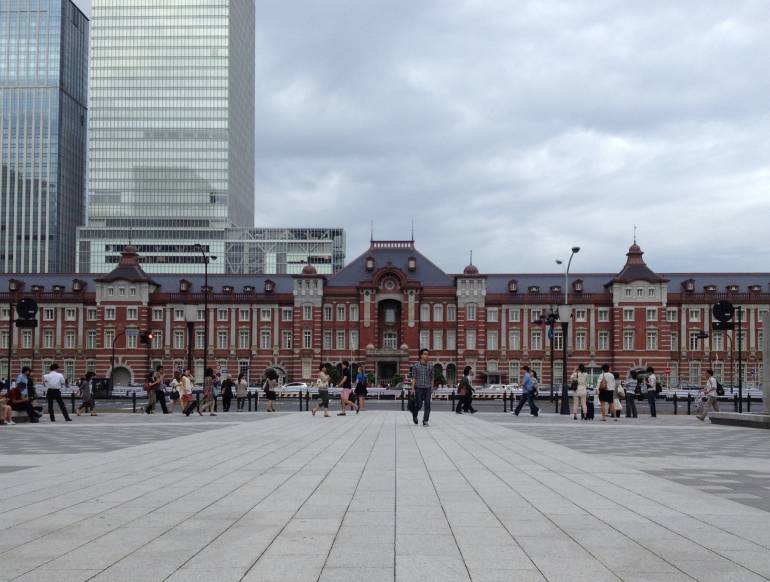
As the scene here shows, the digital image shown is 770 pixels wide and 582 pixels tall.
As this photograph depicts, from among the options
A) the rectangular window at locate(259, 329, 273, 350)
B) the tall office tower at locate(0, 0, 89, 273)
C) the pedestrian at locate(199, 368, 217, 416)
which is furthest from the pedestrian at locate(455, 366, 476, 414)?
the tall office tower at locate(0, 0, 89, 273)

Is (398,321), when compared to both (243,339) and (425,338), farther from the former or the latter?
(243,339)

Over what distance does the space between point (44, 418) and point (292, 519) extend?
77.3 feet

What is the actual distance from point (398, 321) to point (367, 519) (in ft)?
269

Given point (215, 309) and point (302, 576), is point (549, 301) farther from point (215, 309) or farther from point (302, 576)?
point (302, 576)

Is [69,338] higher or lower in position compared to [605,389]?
higher

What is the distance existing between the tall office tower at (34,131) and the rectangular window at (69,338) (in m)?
71.3

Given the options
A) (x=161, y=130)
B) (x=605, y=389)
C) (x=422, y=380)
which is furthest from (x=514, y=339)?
(x=161, y=130)

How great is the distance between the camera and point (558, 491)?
1026cm

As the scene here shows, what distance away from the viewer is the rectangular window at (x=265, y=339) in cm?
9100

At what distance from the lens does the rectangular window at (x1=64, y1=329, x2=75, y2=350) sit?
3573 inches

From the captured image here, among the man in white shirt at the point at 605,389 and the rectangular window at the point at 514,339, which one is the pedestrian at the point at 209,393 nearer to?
the man in white shirt at the point at 605,389

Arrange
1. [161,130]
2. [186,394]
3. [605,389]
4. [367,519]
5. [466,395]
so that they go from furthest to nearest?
[161,130], [466,395], [186,394], [605,389], [367,519]

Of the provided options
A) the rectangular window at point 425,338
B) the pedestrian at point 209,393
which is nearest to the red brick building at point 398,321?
the rectangular window at point 425,338

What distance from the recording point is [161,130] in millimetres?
145625
